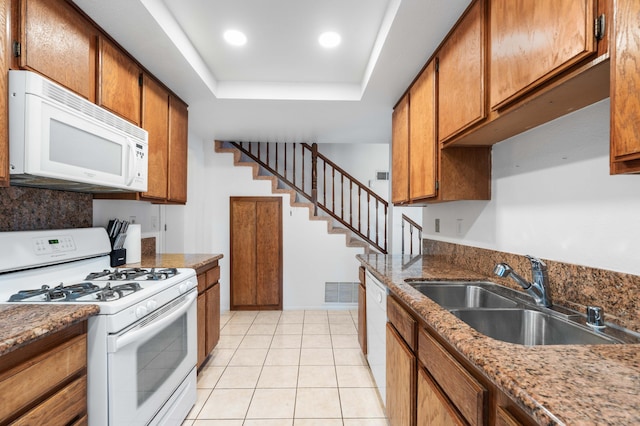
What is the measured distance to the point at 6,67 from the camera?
1.26 m

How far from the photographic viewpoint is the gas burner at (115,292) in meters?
1.40

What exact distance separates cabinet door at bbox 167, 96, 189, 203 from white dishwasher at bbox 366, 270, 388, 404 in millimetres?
1882

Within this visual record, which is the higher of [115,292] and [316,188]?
[316,188]

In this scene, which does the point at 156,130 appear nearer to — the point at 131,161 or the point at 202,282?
the point at 131,161

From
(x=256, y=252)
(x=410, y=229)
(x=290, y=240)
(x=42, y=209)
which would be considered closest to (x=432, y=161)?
(x=42, y=209)

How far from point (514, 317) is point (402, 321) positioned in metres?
0.51

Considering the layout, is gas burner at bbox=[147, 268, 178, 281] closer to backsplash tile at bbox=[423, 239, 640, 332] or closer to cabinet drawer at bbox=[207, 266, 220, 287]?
cabinet drawer at bbox=[207, 266, 220, 287]

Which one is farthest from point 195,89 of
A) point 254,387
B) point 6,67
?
point 254,387

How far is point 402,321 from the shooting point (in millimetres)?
1597

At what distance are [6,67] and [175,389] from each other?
185 centimetres

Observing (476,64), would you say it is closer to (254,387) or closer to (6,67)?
(6,67)

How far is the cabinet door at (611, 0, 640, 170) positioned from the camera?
2.53 ft

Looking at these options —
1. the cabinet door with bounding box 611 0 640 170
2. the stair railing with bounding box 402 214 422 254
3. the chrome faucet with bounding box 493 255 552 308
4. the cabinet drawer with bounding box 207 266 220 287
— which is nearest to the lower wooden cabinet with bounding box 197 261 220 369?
the cabinet drawer with bounding box 207 266 220 287

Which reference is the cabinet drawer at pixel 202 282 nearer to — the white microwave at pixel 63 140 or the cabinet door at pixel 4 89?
the white microwave at pixel 63 140
